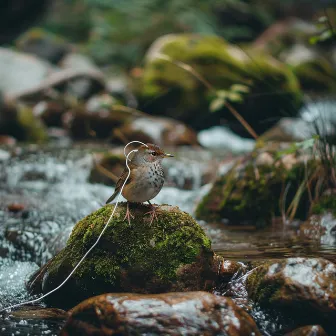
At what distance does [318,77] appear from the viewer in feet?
50.4

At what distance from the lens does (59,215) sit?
20.5 ft

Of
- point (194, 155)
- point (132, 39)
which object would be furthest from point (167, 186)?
point (132, 39)

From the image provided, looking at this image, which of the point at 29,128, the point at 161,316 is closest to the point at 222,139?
the point at 29,128

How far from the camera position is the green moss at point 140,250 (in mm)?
3371

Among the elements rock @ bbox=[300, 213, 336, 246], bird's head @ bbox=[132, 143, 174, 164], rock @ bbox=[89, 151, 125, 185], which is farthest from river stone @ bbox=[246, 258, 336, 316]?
rock @ bbox=[89, 151, 125, 185]

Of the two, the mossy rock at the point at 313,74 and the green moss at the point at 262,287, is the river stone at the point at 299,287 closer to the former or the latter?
the green moss at the point at 262,287

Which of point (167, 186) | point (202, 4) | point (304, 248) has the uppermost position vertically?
point (202, 4)

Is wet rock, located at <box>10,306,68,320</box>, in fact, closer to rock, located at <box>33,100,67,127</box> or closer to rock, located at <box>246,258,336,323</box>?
rock, located at <box>246,258,336,323</box>

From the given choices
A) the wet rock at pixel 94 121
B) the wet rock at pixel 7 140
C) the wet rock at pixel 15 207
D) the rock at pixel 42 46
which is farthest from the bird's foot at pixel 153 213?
the rock at pixel 42 46

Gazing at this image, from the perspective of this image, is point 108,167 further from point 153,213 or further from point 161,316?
point 161,316

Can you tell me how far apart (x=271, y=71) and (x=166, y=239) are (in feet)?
35.0

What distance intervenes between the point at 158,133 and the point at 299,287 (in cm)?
817

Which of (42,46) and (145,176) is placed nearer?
(145,176)

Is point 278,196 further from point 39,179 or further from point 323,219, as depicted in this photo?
point 39,179
